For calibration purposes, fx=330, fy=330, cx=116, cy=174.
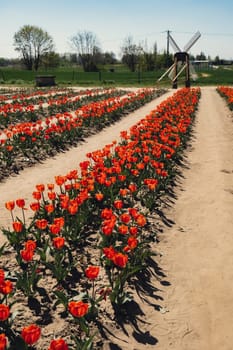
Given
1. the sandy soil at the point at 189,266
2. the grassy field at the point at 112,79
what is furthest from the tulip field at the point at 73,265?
the grassy field at the point at 112,79

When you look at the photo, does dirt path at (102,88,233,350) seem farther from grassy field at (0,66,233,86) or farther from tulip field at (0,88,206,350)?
grassy field at (0,66,233,86)

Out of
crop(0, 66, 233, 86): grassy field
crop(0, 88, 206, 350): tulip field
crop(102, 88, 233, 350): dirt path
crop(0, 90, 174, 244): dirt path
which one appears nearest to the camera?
crop(0, 88, 206, 350): tulip field

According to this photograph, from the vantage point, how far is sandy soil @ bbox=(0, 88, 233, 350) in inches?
145

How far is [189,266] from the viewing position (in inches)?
193

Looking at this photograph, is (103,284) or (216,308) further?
(103,284)

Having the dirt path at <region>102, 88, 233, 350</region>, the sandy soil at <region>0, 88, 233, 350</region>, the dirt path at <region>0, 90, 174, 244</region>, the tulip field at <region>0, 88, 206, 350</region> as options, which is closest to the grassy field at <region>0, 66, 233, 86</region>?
the dirt path at <region>0, 90, 174, 244</region>

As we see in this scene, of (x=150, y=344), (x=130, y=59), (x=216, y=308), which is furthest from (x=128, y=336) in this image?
(x=130, y=59)

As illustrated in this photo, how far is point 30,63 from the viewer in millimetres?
101625

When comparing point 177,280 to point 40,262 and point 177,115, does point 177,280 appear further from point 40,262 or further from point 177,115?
point 177,115

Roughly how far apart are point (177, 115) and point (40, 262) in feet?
35.1

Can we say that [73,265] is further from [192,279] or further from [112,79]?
[112,79]

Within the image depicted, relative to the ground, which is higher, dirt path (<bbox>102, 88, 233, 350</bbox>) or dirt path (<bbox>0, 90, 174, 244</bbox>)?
dirt path (<bbox>0, 90, 174, 244</bbox>)

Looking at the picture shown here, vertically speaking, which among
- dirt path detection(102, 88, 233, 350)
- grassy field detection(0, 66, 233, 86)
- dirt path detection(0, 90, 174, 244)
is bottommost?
dirt path detection(102, 88, 233, 350)

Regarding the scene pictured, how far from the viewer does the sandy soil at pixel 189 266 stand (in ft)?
12.1
